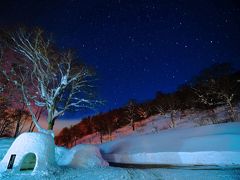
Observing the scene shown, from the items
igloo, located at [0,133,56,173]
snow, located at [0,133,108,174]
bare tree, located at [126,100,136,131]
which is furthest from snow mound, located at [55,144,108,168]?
bare tree, located at [126,100,136,131]

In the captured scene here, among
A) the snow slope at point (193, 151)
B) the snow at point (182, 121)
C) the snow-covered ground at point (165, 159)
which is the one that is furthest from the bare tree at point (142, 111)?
the snow slope at point (193, 151)

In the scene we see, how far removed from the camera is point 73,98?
18844mm

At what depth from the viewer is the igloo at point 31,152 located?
35.7 ft

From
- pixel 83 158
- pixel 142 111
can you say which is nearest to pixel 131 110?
pixel 142 111

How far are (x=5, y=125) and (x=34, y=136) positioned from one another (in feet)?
98.0

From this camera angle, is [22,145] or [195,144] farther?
[195,144]

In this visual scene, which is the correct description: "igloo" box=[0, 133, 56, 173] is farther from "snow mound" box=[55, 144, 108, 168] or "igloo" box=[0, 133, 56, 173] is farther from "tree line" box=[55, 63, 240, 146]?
"tree line" box=[55, 63, 240, 146]

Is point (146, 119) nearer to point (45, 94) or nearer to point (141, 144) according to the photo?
point (141, 144)

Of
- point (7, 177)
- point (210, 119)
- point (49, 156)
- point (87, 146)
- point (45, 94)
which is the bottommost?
point (7, 177)

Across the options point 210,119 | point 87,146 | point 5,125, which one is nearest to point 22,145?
point 87,146

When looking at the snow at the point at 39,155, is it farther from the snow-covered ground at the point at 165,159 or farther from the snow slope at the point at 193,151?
the snow slope at the point at 193,151

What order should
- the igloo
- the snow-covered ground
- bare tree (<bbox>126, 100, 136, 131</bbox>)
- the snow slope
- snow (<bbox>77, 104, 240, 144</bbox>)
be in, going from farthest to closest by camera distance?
bare tree (<bbox>126, 100, 136, 131</bbox>) → snow (<bbox>77, 104, 240, 144</bbox>) → the snow slope → the igloo → the snow-covered ground

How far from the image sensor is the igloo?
10.9 meters

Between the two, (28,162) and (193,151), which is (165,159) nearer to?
(193,151)
